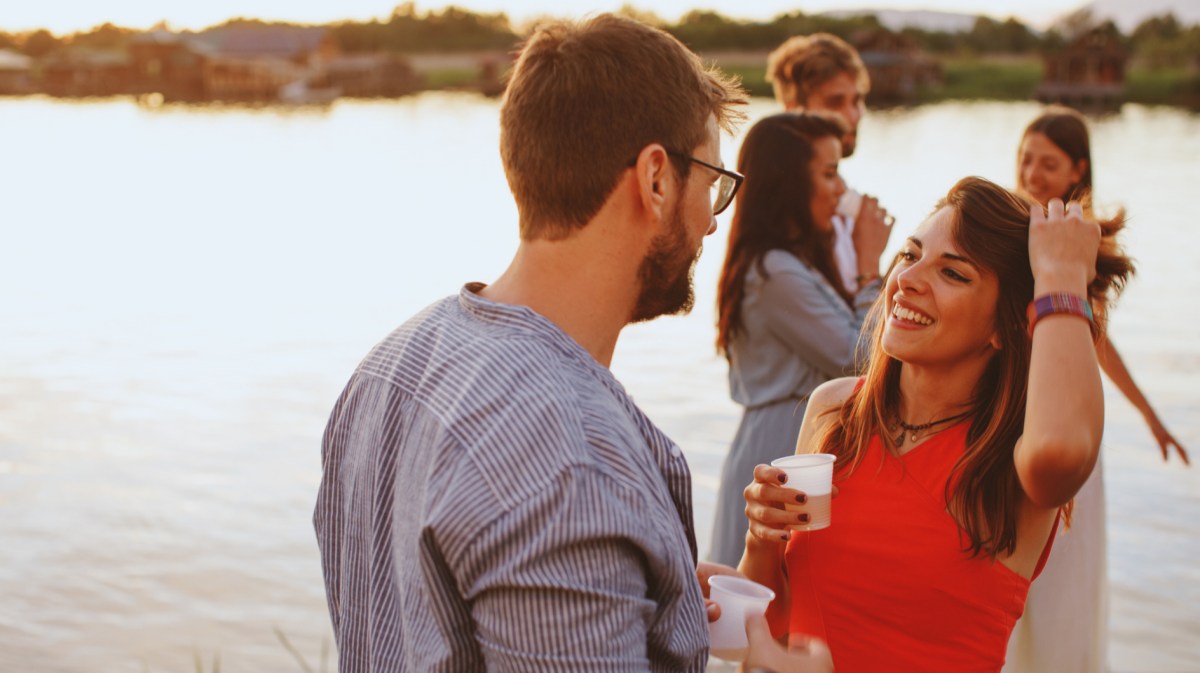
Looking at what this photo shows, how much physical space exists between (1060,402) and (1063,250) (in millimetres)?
279

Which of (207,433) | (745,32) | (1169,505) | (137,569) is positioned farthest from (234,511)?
(745,32)

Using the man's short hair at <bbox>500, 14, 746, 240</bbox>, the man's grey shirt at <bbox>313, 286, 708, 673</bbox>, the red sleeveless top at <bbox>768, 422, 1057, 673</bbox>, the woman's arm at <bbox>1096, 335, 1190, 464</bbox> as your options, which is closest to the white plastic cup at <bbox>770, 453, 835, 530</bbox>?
the red sleeveless top at <bbox>768, 422, 1057, 673</bbox>

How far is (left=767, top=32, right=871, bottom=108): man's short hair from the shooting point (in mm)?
4746

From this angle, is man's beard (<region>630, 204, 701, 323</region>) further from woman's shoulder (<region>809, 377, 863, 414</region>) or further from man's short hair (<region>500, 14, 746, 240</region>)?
woman's shoulder (<region>809, 377, 863, 414</region>)

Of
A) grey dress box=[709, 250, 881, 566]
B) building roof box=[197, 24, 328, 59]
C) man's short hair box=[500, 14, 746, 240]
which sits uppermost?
man's short hair box=[500, 14, 746, 240]

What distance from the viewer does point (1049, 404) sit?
1.99 m

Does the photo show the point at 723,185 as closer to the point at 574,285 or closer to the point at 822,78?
the point at 574,285

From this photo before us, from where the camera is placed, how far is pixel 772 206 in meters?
3.80

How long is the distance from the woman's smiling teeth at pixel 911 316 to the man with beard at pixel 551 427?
0.68m

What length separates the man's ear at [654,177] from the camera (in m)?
1.56

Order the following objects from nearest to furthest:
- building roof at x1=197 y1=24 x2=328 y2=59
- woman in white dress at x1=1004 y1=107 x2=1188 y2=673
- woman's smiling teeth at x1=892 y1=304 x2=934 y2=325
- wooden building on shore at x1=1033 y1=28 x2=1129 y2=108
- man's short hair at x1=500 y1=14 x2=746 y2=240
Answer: man's short hair at x1=500 y1=14 x2=746 y2=240 < woman's smiling teeth at x1=892 y1=304 x2=934 y2=325 < woman in white dress at x1=1004 y1=107 x2=1188 y2=673 < wooden building on shore at x1=1033 y1=28 x2=1129 y2=108 < building roof at x1=197 y1=24 x2=328 y2=59

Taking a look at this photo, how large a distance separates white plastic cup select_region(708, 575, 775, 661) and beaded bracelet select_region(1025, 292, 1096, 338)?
67 cm

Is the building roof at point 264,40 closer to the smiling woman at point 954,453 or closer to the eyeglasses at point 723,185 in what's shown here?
the smiling woman at point 954,453

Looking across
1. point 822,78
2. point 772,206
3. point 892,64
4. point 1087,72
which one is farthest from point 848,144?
point 892,64
